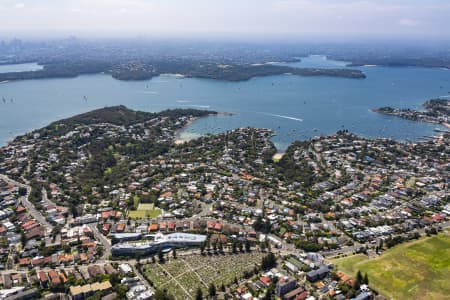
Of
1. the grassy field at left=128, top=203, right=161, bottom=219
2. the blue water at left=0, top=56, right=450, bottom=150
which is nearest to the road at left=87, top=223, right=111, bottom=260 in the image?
the grassy field at left=128, top=203, right=161, bottom=219

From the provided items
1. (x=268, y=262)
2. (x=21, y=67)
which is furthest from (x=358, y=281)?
(x=21, y=67)

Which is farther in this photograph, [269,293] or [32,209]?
[32,209]

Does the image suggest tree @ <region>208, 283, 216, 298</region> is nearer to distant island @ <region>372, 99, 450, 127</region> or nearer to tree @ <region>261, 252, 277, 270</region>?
tree @ <region>261, 252, 277, 270</region>

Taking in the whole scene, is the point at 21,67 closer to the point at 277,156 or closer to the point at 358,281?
the point at 277,156

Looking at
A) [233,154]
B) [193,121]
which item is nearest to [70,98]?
[193,121]

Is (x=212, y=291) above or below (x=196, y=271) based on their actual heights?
above

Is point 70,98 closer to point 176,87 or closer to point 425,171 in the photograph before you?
point 176,87

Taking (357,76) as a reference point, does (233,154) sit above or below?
below

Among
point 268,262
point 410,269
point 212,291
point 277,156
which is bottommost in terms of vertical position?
point 212,291
